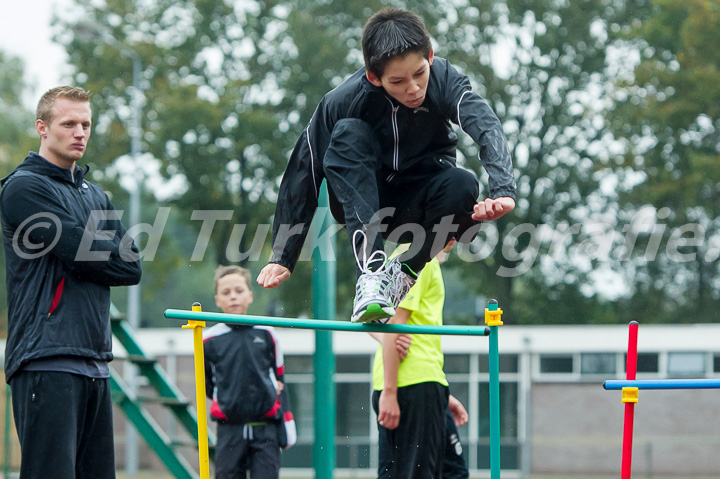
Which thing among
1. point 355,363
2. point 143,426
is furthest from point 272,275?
point 355,363

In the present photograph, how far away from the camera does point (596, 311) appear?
21.8m

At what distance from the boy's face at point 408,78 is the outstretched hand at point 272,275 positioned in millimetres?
930

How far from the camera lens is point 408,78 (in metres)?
3.62

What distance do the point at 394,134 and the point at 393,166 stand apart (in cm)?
14

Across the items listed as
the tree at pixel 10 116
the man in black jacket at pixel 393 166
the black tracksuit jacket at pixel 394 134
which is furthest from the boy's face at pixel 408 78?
the tree at pixel 10 116

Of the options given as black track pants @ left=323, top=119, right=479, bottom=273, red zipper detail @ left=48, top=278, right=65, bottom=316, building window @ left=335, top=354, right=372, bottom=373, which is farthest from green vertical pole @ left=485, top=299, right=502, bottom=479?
building window @ left=335, top=354, right=372, bottom=373

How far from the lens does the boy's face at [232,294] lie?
222 inches

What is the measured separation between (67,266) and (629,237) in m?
18.7

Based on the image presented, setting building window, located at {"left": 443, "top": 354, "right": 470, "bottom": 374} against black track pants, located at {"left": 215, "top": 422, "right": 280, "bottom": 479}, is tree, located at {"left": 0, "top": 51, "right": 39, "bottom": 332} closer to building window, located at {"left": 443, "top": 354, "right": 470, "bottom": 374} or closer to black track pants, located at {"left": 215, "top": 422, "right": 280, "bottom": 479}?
building window, located at {"left": 443, "top": 354, "right": 470, "bottom": 374}

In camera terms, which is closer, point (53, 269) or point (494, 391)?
point (494, 391)

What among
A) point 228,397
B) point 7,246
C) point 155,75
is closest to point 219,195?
point 155,75

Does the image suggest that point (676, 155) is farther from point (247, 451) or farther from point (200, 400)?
point (200, 400)

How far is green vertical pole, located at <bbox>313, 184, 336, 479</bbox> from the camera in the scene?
577 cm

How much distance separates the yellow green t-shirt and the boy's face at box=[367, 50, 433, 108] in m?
1.19
